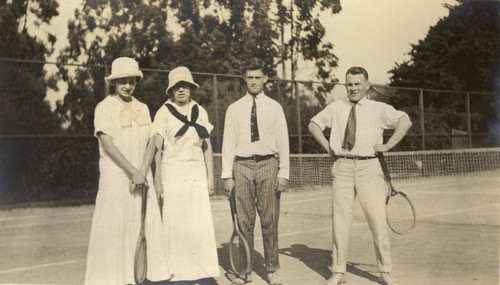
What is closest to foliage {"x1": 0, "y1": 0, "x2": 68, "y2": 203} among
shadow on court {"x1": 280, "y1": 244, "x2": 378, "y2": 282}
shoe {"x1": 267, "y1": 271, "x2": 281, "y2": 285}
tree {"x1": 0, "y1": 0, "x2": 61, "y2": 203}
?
tree {"x1": 0, "y1": 0, "x2": 61, "y2": 203}

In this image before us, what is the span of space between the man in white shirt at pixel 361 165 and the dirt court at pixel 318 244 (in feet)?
1.23

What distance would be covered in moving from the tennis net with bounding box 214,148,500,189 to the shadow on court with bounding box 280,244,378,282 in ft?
20.8

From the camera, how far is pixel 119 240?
15.0 ft

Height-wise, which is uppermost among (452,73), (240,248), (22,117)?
(452,73)

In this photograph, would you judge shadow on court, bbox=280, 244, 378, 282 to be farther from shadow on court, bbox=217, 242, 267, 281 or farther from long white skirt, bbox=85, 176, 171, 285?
long white skirt, bbox=85, 176, 171, 285

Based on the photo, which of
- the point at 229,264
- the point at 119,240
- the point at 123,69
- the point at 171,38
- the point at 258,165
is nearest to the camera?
the point at 119,240

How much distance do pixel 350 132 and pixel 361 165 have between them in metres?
0.28

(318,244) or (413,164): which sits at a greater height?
(413,164)

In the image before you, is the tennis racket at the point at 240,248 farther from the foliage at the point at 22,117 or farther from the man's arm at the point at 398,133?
the foliage at the point at 22,117

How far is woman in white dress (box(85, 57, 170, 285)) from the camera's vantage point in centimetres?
455

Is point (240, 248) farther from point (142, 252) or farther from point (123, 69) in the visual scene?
point (123, 69)

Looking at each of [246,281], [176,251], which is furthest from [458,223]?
[176,251]

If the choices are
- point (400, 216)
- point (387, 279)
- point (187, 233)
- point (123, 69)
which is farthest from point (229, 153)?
point (400, 216)

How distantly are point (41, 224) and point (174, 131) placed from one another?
16.0 feet
